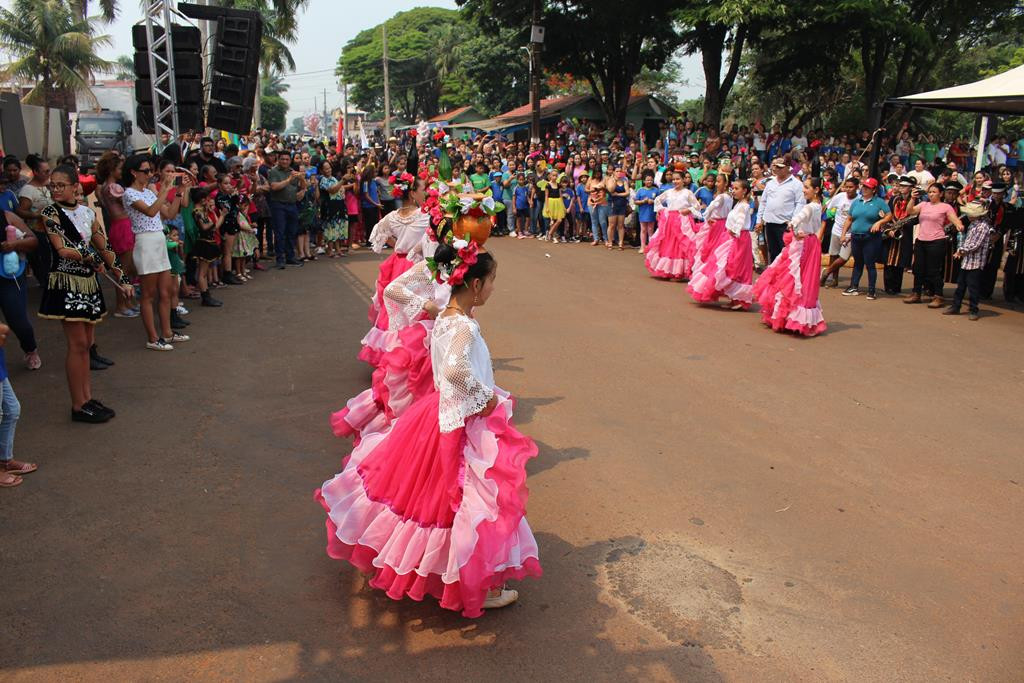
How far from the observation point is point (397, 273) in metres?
7.10

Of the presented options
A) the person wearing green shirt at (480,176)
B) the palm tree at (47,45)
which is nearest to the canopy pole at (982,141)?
the person wearing green shirt at (480,176)

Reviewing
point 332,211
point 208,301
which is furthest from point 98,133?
point 208,301

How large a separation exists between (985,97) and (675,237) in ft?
15.5

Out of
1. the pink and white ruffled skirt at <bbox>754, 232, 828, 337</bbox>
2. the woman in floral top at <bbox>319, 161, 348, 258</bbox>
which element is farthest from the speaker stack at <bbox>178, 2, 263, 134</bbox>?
the pink and white ruffled skirt at <bbox>754, 232, 828, 337</bbox>

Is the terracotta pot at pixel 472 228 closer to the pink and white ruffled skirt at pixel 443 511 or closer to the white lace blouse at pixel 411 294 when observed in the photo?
the pink and white ruffled skirt at pixel 443 511

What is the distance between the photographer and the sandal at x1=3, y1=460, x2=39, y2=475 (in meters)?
5.33

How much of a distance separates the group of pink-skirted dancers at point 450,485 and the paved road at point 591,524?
289mm

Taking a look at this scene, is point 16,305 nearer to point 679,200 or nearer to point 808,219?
point 808,219

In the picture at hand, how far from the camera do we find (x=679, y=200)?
1345cm

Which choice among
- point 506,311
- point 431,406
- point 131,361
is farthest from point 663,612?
point 506,311

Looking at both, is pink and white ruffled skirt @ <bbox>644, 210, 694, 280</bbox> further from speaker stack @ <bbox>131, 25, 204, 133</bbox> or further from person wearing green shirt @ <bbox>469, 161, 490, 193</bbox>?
speaker stack @ <bbox>131, 25, 204, 133</bbox>

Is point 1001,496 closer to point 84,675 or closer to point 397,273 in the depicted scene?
point 397,273

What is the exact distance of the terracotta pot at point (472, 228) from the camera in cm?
388

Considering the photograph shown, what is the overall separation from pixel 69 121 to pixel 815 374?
35498 millimetres
